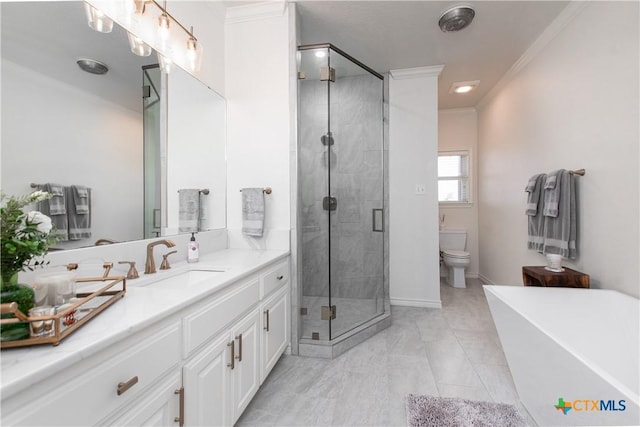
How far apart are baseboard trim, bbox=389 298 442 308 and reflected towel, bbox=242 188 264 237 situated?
2005 mm

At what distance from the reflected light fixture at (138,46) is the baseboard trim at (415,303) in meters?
3.20

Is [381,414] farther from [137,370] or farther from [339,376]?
[137,370]

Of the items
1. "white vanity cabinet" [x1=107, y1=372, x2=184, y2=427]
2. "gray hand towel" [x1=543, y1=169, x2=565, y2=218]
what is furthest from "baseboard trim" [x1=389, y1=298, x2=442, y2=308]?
"white vanity cabinet" [x1=107, y1=372, x2=184, y2=427]

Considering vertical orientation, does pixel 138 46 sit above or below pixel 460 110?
below

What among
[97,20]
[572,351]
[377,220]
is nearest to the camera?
[572,351]

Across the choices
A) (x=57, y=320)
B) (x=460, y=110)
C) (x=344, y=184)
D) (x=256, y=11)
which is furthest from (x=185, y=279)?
(x=460, y=110)

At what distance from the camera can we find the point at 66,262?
1086 millimetres

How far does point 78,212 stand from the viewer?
114 cm

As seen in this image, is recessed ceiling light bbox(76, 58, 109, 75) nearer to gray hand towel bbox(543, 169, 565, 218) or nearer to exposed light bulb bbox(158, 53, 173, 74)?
exposed light bulb bbox(158, 53, 173, 74)

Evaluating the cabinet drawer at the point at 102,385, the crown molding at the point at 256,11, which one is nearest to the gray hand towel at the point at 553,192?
the crown molding at the point at 256,11

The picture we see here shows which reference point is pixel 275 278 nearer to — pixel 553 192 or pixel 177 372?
pixel 177 372

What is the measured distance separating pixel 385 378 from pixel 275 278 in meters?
1.02

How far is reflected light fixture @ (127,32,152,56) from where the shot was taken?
1427 mm

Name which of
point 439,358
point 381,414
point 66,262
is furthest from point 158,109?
point 439,358
